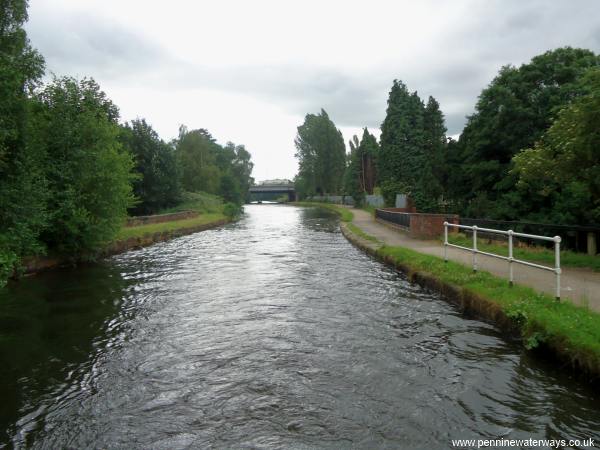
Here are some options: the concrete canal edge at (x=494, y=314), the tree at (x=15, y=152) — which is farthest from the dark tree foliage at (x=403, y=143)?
the tree at (x=15, y=152)

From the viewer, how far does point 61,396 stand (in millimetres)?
5488

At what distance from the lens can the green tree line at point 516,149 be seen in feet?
39.8

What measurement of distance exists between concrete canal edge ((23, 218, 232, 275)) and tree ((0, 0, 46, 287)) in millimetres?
1074

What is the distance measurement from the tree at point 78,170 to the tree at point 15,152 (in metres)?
2.03

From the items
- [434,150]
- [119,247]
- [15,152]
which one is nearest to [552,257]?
[15,152]

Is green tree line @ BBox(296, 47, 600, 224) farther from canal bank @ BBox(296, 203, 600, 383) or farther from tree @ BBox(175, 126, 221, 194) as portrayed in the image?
tree @ BBox(175, 126, 221, 194)

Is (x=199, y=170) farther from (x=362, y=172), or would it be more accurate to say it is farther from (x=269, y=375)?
(x=269, y=375)

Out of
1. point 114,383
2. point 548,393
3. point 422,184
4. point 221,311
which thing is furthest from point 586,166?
point 422,184

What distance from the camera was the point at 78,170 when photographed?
1688 centimetres

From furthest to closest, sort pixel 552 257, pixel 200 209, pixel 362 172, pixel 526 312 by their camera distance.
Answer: pixel 362 172
pixel 200 209
pixel 552 257
pixel 526 312

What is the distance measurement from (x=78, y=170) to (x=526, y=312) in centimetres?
1553

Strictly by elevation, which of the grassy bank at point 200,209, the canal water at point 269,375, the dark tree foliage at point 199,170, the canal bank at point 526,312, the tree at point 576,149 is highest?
the dark tree foliage at point 199,170

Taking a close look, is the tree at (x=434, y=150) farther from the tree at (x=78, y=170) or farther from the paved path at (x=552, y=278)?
the tree at (x=78, y=170)

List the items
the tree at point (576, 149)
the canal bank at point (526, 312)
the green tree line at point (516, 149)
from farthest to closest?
the green tree line at point (516, 149)
the tree at point (576, 149)
the canal bank at point (526, 312)
